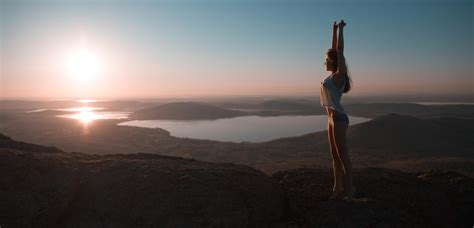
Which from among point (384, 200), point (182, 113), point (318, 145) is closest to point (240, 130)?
point (318, 145)

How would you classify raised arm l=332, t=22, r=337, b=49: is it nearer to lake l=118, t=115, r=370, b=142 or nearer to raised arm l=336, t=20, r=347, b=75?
raised arm l=336, t=20, r=347, b=75

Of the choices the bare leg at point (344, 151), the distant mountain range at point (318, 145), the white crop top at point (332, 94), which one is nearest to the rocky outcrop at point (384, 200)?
the bare leg at point (344, 151)

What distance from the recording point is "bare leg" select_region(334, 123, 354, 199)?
436cm

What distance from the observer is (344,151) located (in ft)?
14.5

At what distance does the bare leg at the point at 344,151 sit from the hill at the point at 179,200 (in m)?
0.21

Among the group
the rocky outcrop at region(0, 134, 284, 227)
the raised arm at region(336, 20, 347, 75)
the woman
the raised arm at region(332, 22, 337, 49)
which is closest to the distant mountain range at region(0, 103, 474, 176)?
the rocky outcrop at region(0, 134, 284, 227)

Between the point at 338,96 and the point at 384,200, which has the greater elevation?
the point at 338,96

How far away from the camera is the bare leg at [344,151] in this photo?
4.36 meters

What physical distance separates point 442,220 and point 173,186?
132 inches

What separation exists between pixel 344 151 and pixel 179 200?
201 centimetres

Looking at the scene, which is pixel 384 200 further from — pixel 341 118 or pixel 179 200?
pixel 179 200

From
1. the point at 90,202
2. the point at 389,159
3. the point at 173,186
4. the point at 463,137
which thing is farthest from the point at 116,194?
the point at 463,137

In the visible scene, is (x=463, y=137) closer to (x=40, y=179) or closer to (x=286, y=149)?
(x=286, y=149)

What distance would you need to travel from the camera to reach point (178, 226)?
3.95m
